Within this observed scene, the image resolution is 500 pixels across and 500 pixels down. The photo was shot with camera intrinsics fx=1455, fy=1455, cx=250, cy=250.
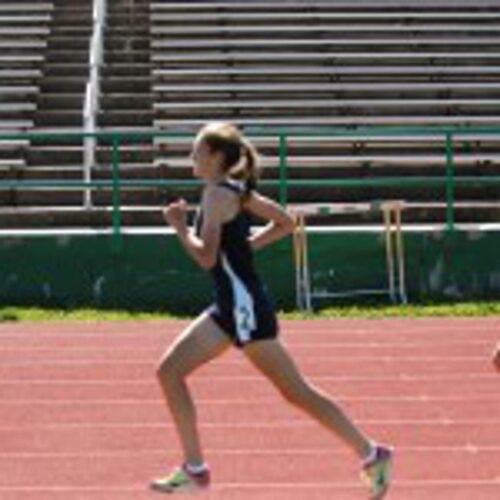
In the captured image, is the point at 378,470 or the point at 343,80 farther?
the point at 343,80

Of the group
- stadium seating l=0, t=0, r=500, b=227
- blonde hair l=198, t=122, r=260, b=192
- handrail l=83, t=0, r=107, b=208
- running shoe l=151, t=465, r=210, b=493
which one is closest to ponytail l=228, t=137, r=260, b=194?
blonde hair l=198, t=122, r=260, b=192

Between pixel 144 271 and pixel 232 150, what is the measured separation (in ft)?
28.2

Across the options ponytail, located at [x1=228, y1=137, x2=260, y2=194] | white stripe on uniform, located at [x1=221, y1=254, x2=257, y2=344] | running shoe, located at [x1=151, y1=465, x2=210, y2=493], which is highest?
ponytail, located at [x1=228, y1=137, x2=260, y2=194]

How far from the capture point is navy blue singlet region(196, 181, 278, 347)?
5938 millimetres

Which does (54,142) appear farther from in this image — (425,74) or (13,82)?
(425,74)

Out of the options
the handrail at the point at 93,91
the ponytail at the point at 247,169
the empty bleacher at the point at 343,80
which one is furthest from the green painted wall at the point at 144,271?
the ponytail at the point at 247,169

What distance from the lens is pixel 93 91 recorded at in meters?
19.3

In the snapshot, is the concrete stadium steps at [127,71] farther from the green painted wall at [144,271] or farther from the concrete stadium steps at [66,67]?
the green painted wall at [144,271]

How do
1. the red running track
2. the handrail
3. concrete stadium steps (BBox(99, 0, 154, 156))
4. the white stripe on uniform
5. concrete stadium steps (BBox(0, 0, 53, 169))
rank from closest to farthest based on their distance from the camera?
the white stripe on uniform < the red running track < the handrail < concrete stadium steps (BBox(0, 0, 53, 169)) < concrete stadium steps (BBox(99, 0, 154, 156))

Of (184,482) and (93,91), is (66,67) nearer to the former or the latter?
(93,91)

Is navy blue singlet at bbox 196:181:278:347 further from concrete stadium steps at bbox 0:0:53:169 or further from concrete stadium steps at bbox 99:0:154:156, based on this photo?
concrete stadium steps at bbox 99:0:154:156

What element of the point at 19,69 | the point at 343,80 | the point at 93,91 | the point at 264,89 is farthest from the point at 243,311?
the point at 19,69

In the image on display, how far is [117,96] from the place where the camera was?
19.9 m

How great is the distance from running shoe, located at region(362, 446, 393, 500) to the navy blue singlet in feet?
2.30
